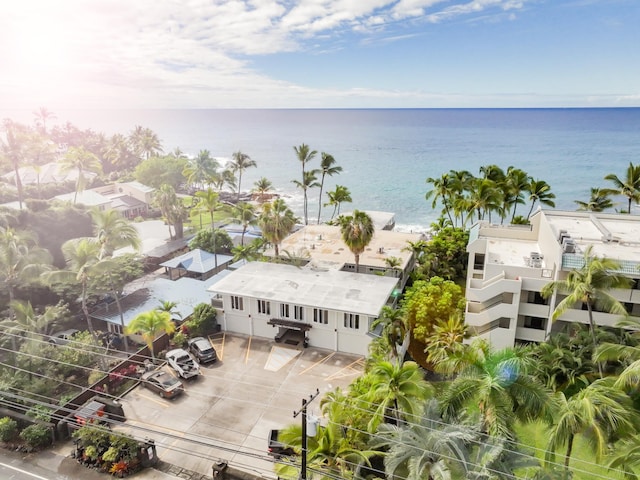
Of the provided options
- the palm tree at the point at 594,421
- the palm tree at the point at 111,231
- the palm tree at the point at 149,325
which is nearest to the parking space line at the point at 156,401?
the palm tree at the point at 149,325

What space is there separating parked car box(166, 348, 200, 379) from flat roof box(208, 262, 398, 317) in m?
5.17

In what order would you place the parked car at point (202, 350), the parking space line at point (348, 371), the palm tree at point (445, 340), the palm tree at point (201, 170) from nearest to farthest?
the palm tree at point (445, 340) < the parking space line at point (348, 371) < the parked car at point (202, 350) < the palm tree at point (201, 170)

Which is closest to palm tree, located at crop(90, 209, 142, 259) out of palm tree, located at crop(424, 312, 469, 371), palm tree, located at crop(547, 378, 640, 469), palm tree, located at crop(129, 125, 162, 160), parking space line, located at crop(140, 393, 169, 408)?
parking space line, located at crop(140, 393, 169, 408)

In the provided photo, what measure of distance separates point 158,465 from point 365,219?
71.5ft

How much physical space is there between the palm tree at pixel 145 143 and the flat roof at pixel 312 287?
89.4 m

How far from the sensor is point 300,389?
27.3 m

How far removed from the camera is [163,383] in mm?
26812

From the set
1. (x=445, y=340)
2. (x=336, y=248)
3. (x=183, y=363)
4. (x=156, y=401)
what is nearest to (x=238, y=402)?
(x=156, y=401)

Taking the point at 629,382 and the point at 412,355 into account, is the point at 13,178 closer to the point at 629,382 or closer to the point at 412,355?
the point at 412,355

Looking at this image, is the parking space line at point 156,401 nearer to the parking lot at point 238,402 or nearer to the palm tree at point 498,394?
the parking lot at point 238,402

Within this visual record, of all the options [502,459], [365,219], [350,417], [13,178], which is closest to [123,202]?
[13,178]

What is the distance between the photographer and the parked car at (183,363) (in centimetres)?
2831

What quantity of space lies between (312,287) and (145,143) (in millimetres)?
95764

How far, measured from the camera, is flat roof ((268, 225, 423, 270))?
134 feet
